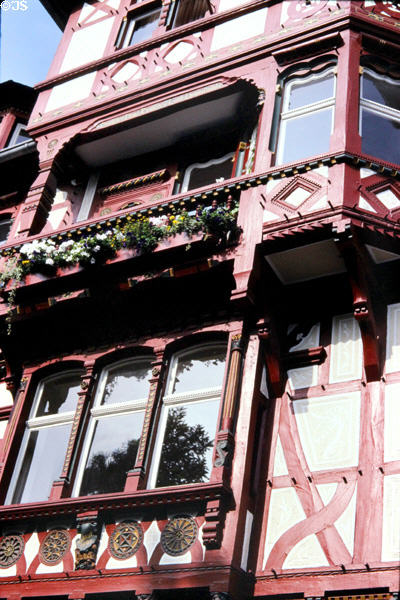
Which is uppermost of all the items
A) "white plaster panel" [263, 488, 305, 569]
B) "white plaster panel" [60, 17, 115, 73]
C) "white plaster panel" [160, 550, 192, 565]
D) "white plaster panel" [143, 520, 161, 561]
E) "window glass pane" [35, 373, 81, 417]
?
"white plaster panel" [60, 17, 115, 73]

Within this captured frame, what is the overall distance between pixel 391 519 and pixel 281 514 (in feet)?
4.00

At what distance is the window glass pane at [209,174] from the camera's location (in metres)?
13.4

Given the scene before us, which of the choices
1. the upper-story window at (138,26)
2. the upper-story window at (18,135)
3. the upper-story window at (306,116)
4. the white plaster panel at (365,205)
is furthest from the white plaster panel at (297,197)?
the upper-story window at (18,135)

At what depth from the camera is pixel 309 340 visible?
1075 centimetres

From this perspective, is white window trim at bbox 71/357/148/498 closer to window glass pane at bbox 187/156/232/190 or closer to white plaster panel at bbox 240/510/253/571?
white plaster panel at bbox 240/510/253/571

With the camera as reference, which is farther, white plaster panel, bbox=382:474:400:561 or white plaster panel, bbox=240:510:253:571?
white plaster panel, bbox=240:510:253:571

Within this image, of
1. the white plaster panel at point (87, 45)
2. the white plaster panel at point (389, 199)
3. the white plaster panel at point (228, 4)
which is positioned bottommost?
the white plaster panel at point (389, 199)

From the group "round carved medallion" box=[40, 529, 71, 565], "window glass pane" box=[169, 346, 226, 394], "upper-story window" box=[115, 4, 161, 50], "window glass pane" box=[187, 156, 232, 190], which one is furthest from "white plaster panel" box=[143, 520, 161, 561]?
"upper-story window" box=[115, 4, 161, 50]

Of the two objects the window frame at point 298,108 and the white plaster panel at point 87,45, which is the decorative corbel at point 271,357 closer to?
the window frame at point 298,108

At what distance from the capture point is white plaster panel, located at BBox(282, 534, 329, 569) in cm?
898

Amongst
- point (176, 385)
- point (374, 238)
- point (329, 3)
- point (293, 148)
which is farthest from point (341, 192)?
point (329, 3)

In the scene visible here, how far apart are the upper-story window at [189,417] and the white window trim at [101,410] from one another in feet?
1.55

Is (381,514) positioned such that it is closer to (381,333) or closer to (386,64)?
(381,333)

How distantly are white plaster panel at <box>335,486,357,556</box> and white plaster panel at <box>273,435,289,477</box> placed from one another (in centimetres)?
87
